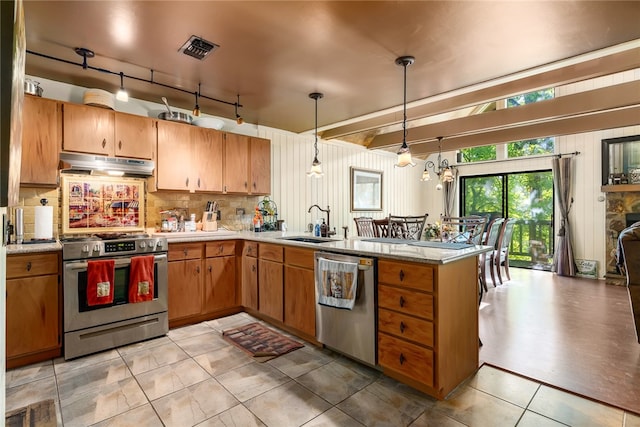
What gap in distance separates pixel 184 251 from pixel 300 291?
1341 millimetres

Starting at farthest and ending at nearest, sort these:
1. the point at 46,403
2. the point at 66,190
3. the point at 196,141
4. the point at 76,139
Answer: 1. the point at 196,141
2. the point at 66,190
3. the point at 76,139
4. the point at 46,403

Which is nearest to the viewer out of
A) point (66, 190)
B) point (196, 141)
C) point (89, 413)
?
point (89, 413)

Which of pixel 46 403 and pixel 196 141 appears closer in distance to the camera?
pixel 46 403

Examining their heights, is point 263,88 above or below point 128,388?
above

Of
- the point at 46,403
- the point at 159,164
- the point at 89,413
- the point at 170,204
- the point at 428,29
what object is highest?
the point at 428,29

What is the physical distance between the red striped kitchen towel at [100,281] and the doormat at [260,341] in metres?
1.10

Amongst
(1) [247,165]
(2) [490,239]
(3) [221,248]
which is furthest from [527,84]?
(3) [221,248]

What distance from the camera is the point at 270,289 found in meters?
3.28

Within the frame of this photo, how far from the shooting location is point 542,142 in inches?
241

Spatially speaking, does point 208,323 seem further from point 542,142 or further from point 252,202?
point 542,142

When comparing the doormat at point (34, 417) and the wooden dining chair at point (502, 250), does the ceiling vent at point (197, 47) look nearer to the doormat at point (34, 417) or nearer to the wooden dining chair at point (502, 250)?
the doormat at point (34, 417)

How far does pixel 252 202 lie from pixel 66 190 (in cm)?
210

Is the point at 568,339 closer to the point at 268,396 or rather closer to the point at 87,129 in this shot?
the point at 268,396

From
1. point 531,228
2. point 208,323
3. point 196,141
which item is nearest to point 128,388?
point 208,323
